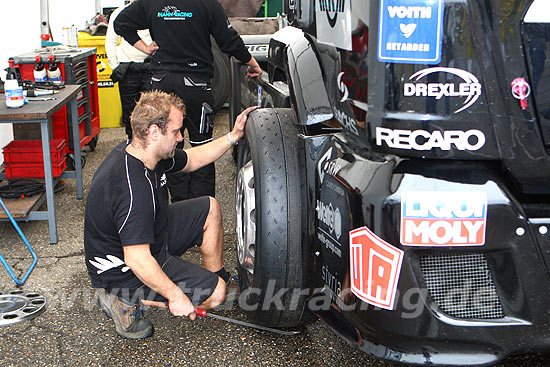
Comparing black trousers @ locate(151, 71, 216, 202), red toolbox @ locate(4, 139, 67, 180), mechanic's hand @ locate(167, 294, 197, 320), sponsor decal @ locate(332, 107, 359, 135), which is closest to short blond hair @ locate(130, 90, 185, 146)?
mechanic's hand @ locate(167, 294, 197, 320)

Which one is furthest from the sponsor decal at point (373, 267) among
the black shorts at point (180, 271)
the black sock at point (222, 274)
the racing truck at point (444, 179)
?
the black sock at point (222, 274)

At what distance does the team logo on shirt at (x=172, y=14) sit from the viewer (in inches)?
182

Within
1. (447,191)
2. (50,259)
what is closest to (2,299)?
(50,259)

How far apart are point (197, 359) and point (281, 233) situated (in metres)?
0.76

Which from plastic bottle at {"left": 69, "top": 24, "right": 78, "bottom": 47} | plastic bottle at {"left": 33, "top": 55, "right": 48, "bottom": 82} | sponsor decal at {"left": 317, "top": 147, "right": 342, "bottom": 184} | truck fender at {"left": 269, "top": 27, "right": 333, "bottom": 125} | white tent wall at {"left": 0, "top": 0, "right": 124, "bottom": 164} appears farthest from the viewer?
plastic bottle at {"left": 69, "top": 24, "right": 78, "bottom": 47}

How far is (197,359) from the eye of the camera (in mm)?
2932

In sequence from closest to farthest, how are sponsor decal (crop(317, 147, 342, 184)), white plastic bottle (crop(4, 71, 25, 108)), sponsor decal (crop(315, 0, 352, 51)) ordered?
sponsor decal (crop(315, 0, 352, 51)), sponsor decal (crop(317, 147, 342, 184)), white plastic bottle (crop(4, 71, 25, 108))

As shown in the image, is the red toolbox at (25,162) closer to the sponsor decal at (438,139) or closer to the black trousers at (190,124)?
the black trousers at (190,124)

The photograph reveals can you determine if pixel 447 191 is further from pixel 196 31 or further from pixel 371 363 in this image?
pixel 196 31

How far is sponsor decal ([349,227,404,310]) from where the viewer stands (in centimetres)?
196

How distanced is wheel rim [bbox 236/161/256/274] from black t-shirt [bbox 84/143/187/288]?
1.27 feet

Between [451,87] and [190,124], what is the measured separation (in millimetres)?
3118

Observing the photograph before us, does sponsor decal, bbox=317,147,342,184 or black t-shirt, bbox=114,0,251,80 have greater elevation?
black t-shirt, bbox=114,0,251,80

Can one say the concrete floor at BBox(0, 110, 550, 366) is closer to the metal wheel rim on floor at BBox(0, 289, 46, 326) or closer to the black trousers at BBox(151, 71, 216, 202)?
the metal wheel rim on floor at BBox(0, 289, 46, 326)
